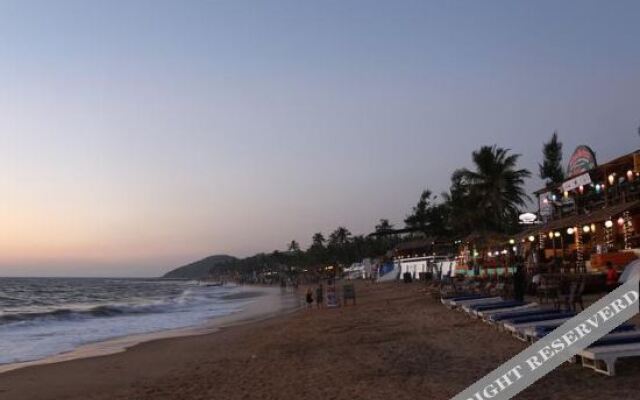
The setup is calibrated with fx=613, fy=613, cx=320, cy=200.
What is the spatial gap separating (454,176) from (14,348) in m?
32.4

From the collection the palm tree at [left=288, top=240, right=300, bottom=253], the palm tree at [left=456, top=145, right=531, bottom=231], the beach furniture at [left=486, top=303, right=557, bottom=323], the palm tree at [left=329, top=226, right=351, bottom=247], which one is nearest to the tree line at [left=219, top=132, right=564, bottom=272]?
the palm tree at [left=456, top=145, right=531, bottom=231]

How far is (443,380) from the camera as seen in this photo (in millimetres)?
9227

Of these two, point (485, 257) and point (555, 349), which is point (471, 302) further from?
point (485, 257)

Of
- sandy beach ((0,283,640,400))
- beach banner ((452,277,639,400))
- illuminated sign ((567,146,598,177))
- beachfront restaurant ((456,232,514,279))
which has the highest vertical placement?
illuminated sign ((567,146,598,177))

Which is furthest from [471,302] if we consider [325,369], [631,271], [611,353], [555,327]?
[611,353]

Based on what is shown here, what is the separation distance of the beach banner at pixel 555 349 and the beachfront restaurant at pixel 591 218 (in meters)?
10.9

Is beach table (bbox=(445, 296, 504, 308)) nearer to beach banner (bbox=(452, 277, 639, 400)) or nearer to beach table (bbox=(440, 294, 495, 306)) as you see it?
beach table (bbox=(440, 294, 495, 306))

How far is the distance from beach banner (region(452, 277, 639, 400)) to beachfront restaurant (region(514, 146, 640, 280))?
10950 mm

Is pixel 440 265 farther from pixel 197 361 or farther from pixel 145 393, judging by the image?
pixel 145 393

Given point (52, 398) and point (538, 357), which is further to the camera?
point (52, 398)

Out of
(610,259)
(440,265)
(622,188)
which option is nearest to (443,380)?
(610,259)

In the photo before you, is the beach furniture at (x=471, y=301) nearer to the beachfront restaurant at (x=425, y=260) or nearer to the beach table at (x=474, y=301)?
the beach table at (x=474, y=301)

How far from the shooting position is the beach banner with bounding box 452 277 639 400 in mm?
7241

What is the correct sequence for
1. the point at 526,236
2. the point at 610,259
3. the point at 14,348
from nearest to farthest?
the point at 610,259
the point at 14,348
the point at 526,236
